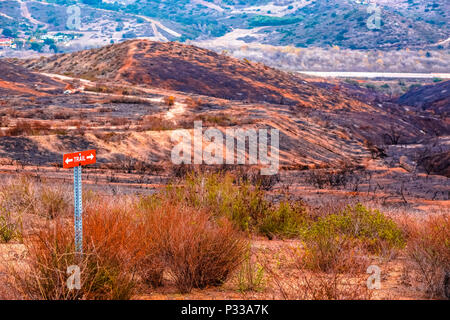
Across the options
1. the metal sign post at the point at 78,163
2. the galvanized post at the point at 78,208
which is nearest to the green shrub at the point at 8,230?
the galvanized post at the point at 78,208

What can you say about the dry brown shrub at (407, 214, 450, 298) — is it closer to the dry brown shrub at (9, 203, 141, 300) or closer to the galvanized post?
the dry brown shrub at (9, 203, 141, 300)

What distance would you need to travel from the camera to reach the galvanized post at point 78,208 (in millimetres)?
4551

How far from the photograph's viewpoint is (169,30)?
160m

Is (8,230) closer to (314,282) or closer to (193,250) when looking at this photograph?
(193,250)

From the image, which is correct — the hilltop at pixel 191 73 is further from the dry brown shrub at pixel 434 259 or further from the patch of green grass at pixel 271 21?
the patch of green grass at pixel 271 21

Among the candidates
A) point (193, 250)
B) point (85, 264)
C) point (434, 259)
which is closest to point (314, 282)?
point (193, 250)

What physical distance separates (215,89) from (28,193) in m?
44.6

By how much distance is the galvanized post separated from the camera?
14.9 ft

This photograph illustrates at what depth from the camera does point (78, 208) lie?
179 inches

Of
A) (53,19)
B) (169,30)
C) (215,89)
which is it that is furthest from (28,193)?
(53,19)

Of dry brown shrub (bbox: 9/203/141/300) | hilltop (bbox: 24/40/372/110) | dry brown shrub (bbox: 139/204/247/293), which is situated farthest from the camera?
hilltop (bbox: 24/40/372/110)

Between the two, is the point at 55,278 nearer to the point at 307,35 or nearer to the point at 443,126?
the point at 443,126

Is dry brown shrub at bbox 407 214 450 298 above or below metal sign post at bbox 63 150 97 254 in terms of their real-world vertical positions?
below

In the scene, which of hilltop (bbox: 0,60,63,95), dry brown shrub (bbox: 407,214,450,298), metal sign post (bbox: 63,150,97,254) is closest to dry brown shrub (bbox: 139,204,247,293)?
metal sign post (bbox: 63,150,97,254)
